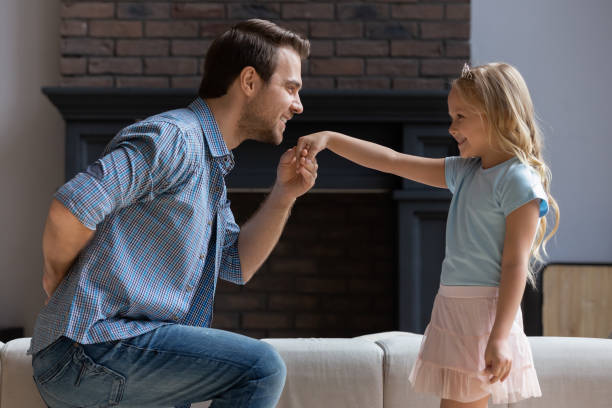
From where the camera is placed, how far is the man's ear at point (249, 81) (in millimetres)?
1499

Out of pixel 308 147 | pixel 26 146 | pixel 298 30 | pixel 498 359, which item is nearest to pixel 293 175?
pixel 308 147

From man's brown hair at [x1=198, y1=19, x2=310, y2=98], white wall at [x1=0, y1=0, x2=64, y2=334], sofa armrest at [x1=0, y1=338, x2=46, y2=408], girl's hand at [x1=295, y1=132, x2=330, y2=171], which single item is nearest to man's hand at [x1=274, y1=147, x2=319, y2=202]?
girl's hand at [x1=295, y1=132, x2=330, y2=171]

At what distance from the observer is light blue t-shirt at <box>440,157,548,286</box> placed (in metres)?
1.29

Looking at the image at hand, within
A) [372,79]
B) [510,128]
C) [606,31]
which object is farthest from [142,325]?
[606,31]

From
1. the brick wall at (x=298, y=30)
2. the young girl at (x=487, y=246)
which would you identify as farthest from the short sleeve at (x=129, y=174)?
the brick wall at (x=298, y=30)

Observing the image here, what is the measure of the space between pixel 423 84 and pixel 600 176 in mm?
1088

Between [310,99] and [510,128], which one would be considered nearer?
[510,128]

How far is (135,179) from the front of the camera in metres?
1.20

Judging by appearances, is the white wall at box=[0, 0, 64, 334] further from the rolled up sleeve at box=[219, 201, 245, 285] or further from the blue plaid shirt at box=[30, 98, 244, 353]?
the blue plaid shirt at box=[30, 98, 244, 353]

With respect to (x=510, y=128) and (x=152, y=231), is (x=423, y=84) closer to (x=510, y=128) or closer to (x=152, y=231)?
(x=510, y=128)

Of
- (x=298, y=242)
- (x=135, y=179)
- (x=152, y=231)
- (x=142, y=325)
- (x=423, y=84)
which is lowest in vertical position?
(x=298, y=242)

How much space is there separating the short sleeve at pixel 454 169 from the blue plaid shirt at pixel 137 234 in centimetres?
50

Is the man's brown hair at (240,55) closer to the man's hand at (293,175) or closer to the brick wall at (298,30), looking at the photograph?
the man's hand at (293,175)

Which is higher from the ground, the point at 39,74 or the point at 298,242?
the point at 39,74
